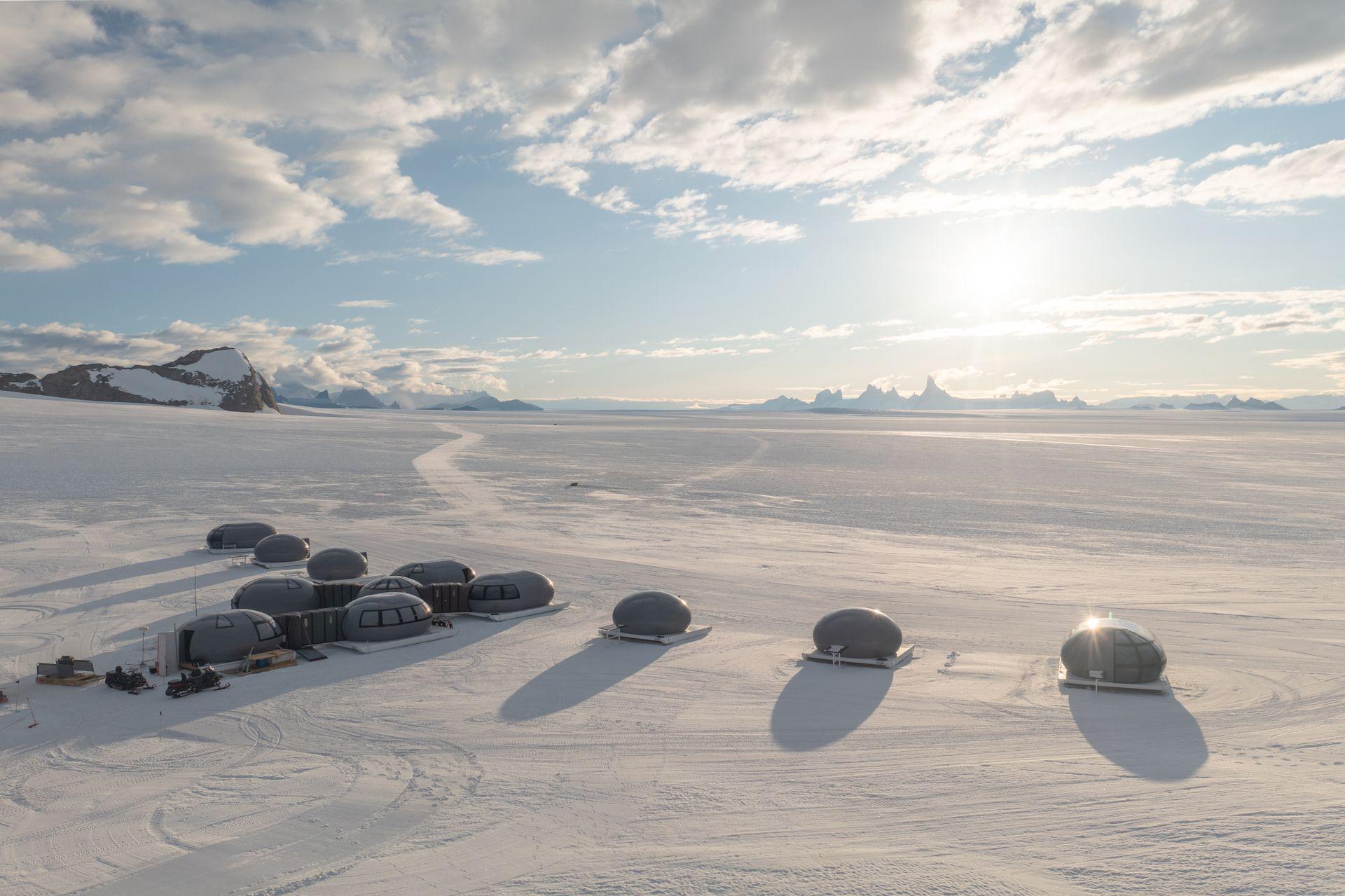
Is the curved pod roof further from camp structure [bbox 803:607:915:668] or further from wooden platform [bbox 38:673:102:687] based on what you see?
camp structure [bbox 803:607:915:668]

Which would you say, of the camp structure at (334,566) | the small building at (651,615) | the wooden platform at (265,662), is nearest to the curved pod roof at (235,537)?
the camp structure at (334,566)

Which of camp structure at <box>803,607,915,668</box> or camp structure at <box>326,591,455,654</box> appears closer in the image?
camp structure at <box>803,607,915,668</box>

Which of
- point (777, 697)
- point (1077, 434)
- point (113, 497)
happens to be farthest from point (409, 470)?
point (1077, 434)

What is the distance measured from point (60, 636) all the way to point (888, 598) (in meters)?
28.6

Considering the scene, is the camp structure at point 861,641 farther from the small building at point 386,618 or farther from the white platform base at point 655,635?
the small building at point 386,618

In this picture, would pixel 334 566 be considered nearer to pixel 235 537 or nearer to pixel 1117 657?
pixel 235 537

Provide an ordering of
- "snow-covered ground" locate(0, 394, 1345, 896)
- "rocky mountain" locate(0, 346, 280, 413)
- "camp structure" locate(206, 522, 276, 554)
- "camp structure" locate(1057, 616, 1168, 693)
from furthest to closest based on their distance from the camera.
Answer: "rocky mountain" locate(0, 346, 280, 413) → "camp structure" locate(206, 522, 276, 554) → "camp structure" locate(1057, 616, 1168, 693) → "snow-covered ground" locate(0, 394, 1345, 896)

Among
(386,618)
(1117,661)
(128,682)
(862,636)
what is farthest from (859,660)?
(128,682)

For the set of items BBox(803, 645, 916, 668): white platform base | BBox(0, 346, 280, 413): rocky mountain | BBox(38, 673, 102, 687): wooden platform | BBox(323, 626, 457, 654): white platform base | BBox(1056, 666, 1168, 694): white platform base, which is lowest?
BBox(323, 626, 457, 654): white platform base

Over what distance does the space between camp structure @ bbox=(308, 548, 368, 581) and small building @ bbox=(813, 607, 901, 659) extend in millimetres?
21587

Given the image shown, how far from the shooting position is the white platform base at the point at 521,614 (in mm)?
29053

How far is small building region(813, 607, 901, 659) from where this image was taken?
23.2 metres

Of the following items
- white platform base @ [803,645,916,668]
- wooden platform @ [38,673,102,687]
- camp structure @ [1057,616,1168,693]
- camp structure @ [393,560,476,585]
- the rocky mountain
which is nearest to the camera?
camp structure @ [1057,616,1168,693]

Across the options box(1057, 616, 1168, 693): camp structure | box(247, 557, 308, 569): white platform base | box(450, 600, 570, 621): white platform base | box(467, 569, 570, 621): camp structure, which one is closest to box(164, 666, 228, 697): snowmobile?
box(450, 600, 570, 621): white platform base
